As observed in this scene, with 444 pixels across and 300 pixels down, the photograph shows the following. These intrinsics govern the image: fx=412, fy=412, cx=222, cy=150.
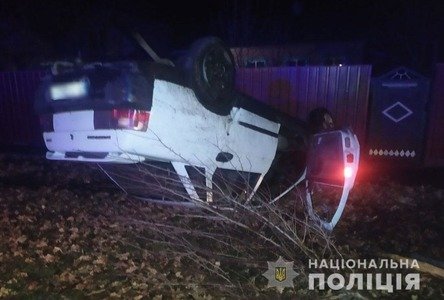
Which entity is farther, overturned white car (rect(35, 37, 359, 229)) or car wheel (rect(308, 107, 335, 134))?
car wheel (rect(308, 107, 335, 134))

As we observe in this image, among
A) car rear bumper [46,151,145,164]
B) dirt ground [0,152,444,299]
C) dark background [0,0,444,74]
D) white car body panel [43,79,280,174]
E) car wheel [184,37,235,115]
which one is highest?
dark background [0,0,444,74]

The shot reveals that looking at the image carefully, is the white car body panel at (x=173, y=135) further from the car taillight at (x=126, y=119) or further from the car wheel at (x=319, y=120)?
the car wheel at (x=319, y=120)

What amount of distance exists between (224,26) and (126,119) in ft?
53.8

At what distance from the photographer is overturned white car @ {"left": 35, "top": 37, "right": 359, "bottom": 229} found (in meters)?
4.30

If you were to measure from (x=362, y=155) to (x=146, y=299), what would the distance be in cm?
671

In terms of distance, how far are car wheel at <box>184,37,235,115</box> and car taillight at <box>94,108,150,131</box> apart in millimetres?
745

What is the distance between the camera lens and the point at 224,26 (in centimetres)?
1966

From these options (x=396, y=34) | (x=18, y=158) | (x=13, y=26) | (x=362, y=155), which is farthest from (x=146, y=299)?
(x=396, y=34)

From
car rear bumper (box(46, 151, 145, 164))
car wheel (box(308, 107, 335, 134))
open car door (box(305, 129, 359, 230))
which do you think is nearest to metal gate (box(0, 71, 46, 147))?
car rear bumper (box(46, 151, 145, 164))

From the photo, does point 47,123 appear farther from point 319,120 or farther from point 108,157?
point 319,120

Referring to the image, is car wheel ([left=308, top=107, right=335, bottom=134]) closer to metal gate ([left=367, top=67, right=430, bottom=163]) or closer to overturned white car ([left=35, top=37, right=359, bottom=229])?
overturned white car ([left=35, top=37, right=359, bottom=229])

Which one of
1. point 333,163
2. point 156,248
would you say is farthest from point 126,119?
point 333,163

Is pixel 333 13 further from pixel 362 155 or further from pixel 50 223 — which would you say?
pixel 50 223

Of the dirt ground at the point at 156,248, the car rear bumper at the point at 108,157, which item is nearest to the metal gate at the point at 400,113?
the dirt ground at the point at 156,248
